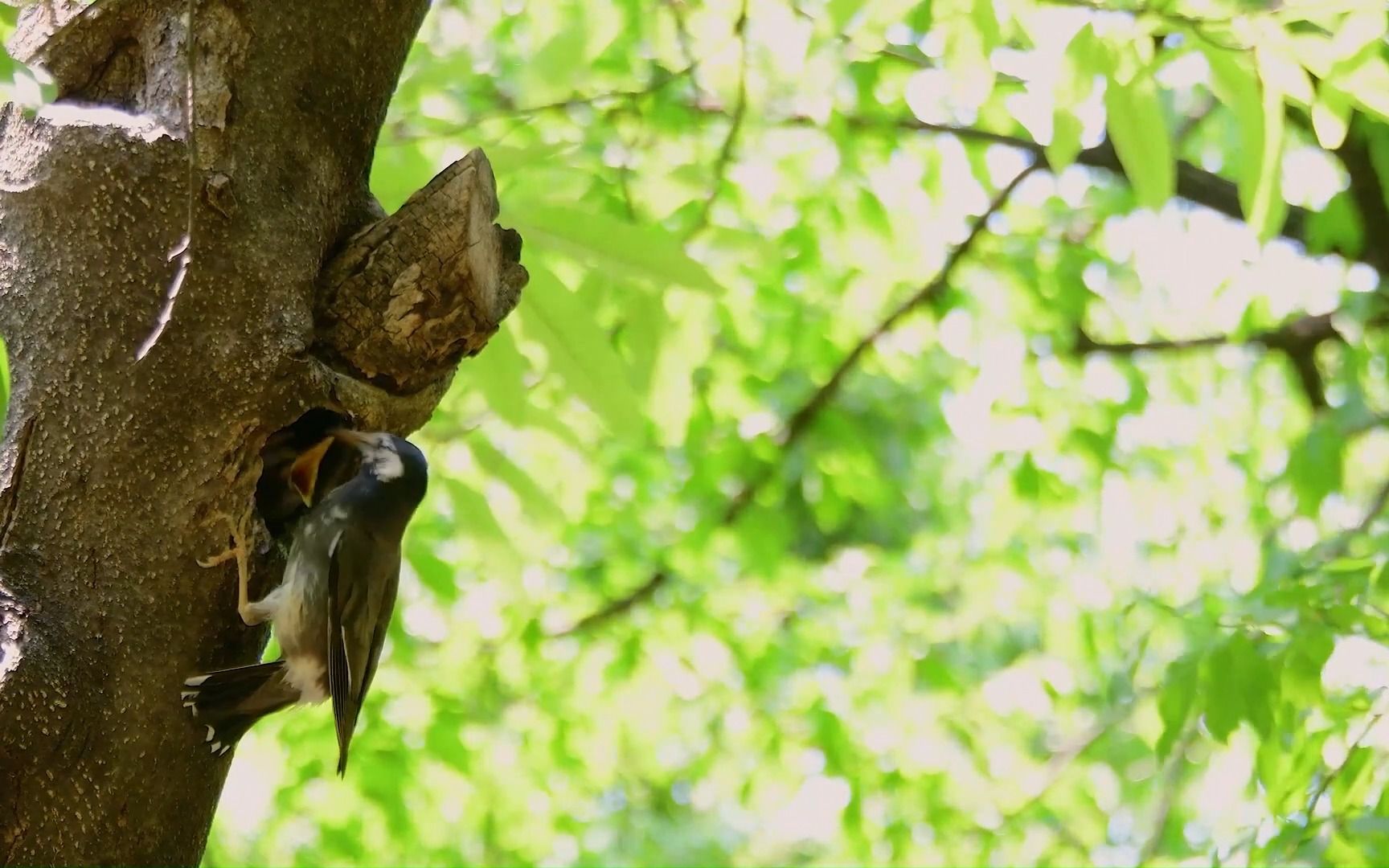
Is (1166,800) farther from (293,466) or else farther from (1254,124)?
(293,466)

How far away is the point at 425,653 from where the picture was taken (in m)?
4.13

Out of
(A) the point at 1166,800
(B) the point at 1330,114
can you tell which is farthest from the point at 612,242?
(A) the point at 1166,800

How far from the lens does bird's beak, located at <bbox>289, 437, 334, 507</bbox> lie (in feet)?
6.12

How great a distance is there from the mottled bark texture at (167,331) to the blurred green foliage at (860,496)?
86cm

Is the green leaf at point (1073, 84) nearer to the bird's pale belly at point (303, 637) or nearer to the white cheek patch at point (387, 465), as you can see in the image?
the white cheek patch at point (387, 465)

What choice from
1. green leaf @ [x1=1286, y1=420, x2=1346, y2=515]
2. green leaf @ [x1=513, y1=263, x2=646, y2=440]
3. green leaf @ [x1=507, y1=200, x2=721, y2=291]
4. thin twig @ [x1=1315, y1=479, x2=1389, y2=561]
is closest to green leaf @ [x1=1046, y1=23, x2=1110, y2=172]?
green leaf @ [x1=507, y1=200, x2=721, y2=291]

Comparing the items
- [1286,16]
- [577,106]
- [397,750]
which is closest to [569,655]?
[397,750]

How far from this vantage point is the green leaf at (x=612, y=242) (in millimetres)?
1855

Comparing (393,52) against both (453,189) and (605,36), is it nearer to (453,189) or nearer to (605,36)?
(453,189)

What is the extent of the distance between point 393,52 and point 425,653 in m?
2.79

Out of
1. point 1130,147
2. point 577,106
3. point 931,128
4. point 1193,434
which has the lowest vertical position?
point 1193,434

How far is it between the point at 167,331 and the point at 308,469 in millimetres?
542

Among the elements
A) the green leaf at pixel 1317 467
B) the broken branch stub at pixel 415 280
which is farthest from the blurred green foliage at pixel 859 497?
the broken branch stub at pixel 415 280

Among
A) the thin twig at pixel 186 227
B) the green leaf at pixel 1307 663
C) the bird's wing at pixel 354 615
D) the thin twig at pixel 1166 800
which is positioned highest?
the thin twig at pixel 186 227
